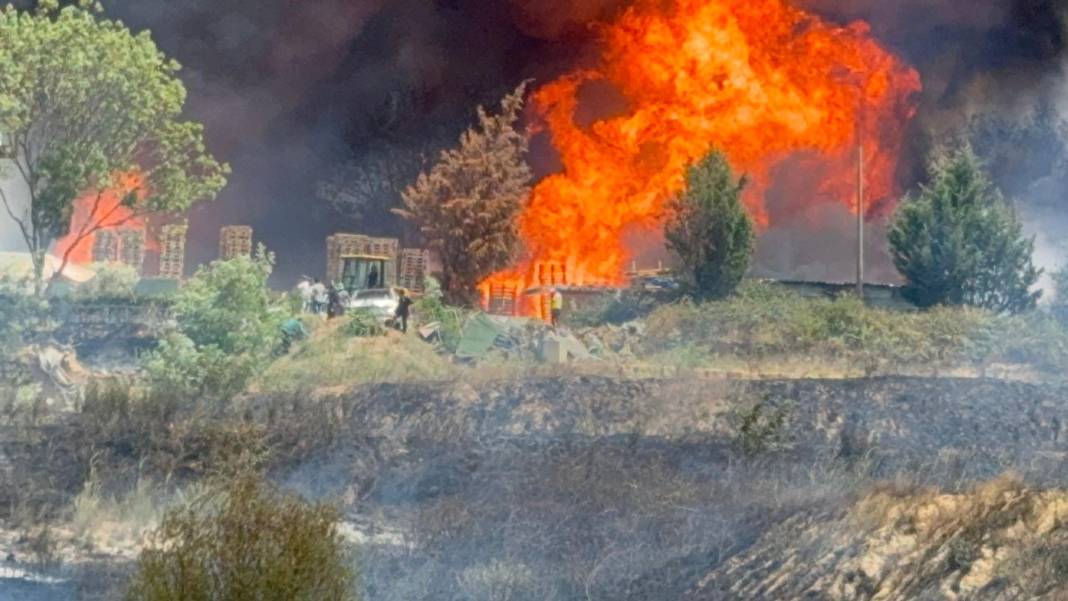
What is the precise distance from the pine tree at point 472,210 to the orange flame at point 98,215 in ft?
23.7

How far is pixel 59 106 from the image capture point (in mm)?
29406

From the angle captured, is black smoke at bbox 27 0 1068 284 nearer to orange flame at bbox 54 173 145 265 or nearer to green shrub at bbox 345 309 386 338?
orange flame at bbox 54 173 145 265

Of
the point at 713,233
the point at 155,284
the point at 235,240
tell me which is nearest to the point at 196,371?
the point at 713,233

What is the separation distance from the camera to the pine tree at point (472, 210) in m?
35.6

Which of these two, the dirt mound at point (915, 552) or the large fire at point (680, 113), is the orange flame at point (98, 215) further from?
the dirt mound at point (915, 552)

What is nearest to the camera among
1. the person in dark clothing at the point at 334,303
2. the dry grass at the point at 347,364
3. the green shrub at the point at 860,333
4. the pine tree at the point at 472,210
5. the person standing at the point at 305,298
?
the dry grass at the point at 347,364

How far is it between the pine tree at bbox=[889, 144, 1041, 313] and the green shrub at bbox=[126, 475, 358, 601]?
24.9 meters

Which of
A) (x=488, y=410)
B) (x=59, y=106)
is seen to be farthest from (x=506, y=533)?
(x=59, y=106)

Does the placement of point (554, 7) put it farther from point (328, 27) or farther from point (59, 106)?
point (59, 106)

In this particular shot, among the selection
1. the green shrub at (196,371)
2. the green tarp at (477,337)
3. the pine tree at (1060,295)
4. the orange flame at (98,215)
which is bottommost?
the green shrub at (196,371)

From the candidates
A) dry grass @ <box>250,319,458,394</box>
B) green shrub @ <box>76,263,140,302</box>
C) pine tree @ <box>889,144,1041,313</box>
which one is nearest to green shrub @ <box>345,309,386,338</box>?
dry grass @ <box>250,319,458,394</box>

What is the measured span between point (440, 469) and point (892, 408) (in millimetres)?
6578

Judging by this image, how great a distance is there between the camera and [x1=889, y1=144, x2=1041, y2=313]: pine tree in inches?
1233

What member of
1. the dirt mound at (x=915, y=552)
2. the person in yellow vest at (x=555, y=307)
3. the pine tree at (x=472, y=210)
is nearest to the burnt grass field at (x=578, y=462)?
the dirt mound at (x=915, y=552)
